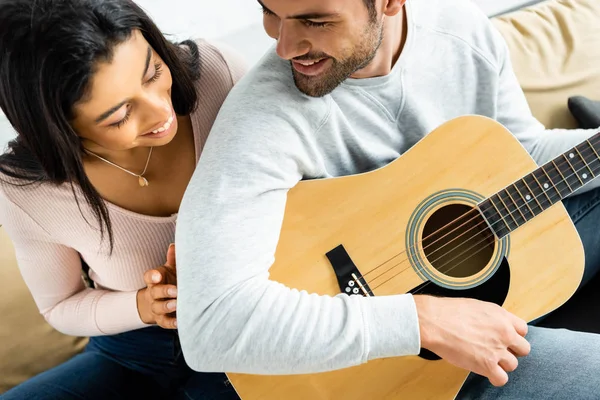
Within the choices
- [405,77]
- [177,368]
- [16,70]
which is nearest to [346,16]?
[405,77]

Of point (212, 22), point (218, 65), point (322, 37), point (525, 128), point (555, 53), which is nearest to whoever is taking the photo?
point (322, 37)

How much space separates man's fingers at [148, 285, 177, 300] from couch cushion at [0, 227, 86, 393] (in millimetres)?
519

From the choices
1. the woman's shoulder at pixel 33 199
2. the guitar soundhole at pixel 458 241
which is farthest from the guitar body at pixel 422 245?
the woman's shoulder at pixel 33 199

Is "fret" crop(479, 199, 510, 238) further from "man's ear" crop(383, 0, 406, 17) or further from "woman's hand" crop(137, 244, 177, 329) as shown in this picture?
"woman's hand" crop(137, 244, 177, 329)

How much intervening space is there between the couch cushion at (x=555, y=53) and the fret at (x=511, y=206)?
60 cm

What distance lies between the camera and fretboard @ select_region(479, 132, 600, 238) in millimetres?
988

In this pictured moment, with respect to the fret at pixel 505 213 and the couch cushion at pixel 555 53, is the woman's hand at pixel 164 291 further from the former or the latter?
the couch cushion at pixel 555 53

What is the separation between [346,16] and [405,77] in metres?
0.25

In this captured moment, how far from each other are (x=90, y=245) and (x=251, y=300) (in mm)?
387

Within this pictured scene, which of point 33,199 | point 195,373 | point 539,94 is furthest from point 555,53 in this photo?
point 33,199

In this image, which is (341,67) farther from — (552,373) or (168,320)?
(552,373)

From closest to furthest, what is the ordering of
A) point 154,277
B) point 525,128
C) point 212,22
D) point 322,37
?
1. point 322,37
2. point 154,277
3. point 525,128
4. point 212,22

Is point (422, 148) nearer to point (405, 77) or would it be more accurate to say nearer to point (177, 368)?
point (405, 77)

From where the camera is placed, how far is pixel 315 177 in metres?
1.00
